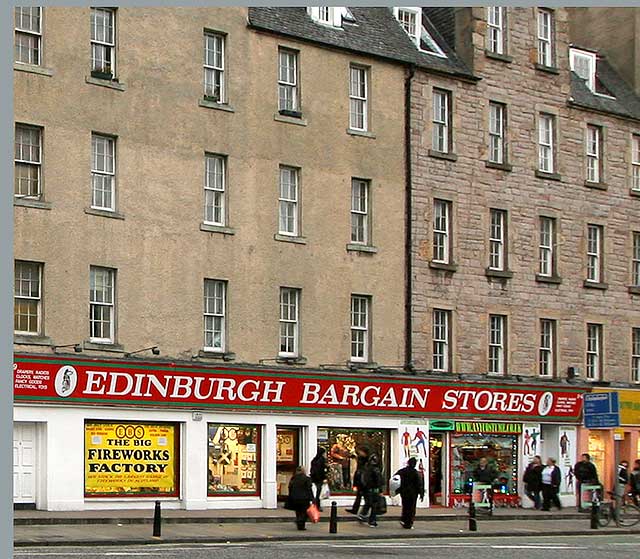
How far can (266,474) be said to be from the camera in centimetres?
3794

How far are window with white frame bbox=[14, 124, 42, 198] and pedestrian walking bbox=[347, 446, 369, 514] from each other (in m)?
9.96

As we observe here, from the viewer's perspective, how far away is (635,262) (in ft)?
159

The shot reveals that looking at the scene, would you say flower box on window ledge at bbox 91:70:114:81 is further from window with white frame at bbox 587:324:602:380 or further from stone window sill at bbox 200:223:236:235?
window with white frame at bbox 587:324:602:380

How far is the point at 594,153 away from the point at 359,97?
10505mm

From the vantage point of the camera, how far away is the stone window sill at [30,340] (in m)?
32.8

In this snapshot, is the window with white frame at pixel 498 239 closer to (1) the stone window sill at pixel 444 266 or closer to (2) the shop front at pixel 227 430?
(1) the stone window sill at pixel 444 266

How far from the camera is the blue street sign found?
1451 inches

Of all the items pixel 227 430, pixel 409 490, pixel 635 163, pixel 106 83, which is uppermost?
pixel 635 163

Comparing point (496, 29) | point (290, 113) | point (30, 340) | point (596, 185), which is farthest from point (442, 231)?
point (30, 340)

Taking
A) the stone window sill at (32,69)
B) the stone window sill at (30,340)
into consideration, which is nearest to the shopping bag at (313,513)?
the stone window sill at (30,340)

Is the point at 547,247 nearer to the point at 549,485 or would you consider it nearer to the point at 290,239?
the point at 549,485

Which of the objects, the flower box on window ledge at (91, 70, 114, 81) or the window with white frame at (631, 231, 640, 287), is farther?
the window with white frame at (631, 231, 640, 287)

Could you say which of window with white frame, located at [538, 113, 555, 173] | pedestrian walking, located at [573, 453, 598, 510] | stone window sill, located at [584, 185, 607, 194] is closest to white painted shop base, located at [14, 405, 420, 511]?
pedestrian walking, located at [573, 453, 598, 510]

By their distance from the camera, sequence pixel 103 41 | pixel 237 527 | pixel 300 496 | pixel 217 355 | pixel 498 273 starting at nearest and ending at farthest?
pixel 300 496, pixel 237 527, pixel 103 41, pixel 217 355, pixel 498 273
